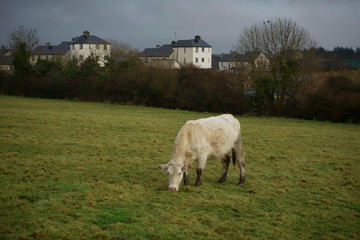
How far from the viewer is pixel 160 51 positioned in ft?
358

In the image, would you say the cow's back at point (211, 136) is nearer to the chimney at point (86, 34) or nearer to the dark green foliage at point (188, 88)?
the dark green foliage at point (188, 88)

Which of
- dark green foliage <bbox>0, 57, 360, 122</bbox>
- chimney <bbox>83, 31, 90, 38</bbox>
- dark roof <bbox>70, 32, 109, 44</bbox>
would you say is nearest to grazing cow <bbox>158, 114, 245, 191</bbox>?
dark green foliage <bbox>0, 57, 360, 122</bbox>

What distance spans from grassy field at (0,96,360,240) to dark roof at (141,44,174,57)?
296 feet

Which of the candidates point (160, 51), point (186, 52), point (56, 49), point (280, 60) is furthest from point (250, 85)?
point (56, 49)

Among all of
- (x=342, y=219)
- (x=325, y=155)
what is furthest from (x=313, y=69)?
(x=342, y=219)

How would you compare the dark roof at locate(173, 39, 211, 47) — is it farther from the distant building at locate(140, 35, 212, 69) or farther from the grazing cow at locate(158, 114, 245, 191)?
the grazing cow at locate(158, 114, 245, 191)

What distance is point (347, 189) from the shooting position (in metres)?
11.8

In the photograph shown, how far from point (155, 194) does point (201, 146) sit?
6.60 feet

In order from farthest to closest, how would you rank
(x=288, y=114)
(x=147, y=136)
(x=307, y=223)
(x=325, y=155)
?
(x=288, y=114), (x=147, y=136), (x=325, y=155), (x=307, y=223)

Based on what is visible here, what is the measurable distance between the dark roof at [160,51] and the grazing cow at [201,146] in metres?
95.7

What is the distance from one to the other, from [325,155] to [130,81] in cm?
3492

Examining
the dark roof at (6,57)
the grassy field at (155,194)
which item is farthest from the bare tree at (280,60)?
the dark roof at (6,57)

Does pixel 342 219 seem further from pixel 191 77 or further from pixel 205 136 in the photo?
pixel 191 77

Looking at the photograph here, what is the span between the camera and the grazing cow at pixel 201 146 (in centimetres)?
1088
